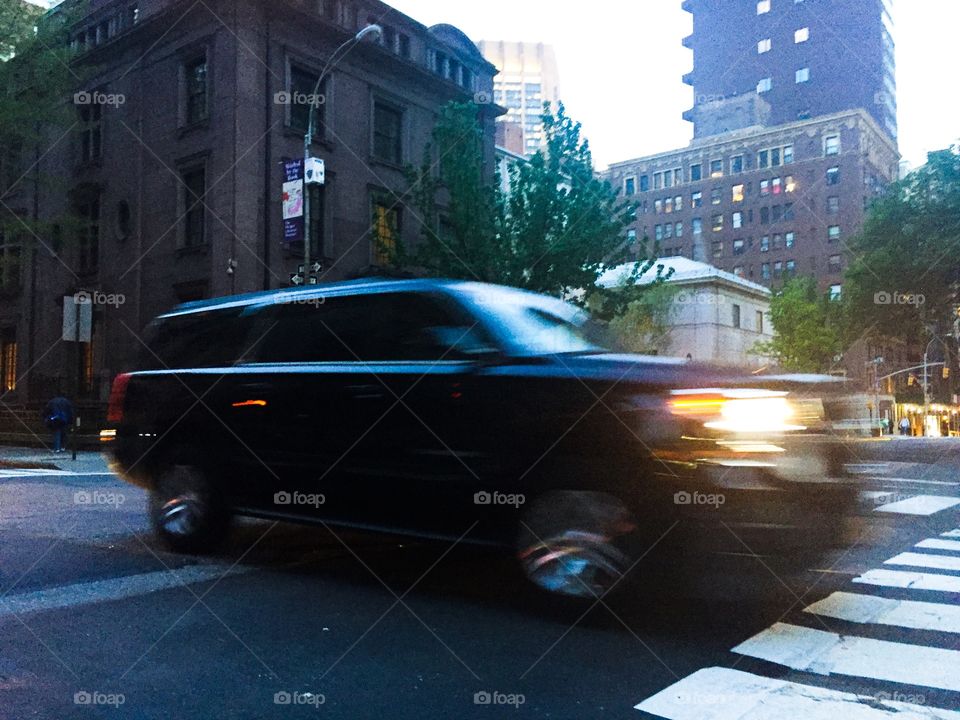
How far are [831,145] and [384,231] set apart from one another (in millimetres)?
68262

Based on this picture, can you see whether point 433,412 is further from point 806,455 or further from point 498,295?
point 806,455

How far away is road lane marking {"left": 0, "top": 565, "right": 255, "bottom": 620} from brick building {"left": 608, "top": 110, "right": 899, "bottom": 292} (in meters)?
77.0

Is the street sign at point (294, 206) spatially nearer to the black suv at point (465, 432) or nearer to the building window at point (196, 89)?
the building window at point (196, 89)

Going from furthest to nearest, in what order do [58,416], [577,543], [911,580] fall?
[58,416] < [911,580] < [577,543]

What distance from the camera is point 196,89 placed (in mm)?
26672

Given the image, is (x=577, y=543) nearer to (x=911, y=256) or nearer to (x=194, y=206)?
(x=194, y=206)

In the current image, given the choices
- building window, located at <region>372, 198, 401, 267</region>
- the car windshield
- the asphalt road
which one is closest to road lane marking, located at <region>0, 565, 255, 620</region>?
the asphalt road

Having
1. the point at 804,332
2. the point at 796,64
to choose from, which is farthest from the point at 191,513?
the point at 796,64

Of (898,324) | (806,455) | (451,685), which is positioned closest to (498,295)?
(806,455)

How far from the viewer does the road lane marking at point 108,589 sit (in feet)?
16.9

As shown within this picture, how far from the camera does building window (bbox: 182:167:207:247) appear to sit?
26172 millimetres

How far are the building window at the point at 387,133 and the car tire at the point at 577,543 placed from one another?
85.9ft

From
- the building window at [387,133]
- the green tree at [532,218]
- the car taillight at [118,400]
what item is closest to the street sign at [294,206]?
the green tree at [532,218]

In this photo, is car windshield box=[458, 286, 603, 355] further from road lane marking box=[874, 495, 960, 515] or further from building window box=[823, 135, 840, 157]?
building window box=[823, 135, 840, 157]
